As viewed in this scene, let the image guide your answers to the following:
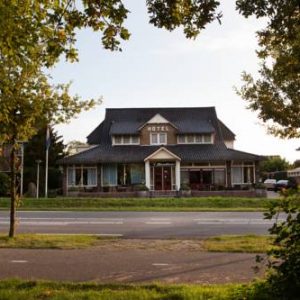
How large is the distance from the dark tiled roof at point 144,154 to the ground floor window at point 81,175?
1.25 meters

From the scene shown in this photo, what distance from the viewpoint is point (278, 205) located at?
665 cm

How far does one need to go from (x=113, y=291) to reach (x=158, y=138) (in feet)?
153

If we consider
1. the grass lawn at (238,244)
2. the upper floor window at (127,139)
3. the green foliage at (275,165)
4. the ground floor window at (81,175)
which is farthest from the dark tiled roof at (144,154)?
the green foliage at (275,165)

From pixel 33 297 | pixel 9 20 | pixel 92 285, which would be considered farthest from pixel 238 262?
pixel 9 20

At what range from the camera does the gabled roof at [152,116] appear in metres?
55.6

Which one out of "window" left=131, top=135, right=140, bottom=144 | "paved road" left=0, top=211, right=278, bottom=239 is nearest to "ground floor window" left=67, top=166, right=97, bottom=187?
"window" left=131, top=135, right=140, bottom=144

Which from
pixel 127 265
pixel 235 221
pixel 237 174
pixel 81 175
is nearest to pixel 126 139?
pixel 81 175

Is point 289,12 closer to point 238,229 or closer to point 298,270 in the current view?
point 298,270

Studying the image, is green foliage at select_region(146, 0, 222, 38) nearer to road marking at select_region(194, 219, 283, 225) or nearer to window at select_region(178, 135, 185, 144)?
road marking at select_region(194, 219, 283, 225)

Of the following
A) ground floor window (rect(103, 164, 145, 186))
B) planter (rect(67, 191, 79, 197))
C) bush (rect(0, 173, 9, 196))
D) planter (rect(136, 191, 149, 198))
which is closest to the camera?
planter (rect(136, 191, 149, 198))

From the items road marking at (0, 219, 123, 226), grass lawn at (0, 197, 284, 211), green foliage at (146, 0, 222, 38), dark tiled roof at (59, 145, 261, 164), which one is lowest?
road marking at (0, 219, 123, 226)

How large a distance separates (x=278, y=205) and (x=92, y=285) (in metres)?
3.51

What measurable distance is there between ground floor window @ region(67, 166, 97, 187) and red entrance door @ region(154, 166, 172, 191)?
5709 mm

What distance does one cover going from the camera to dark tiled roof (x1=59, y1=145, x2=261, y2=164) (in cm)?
5172
